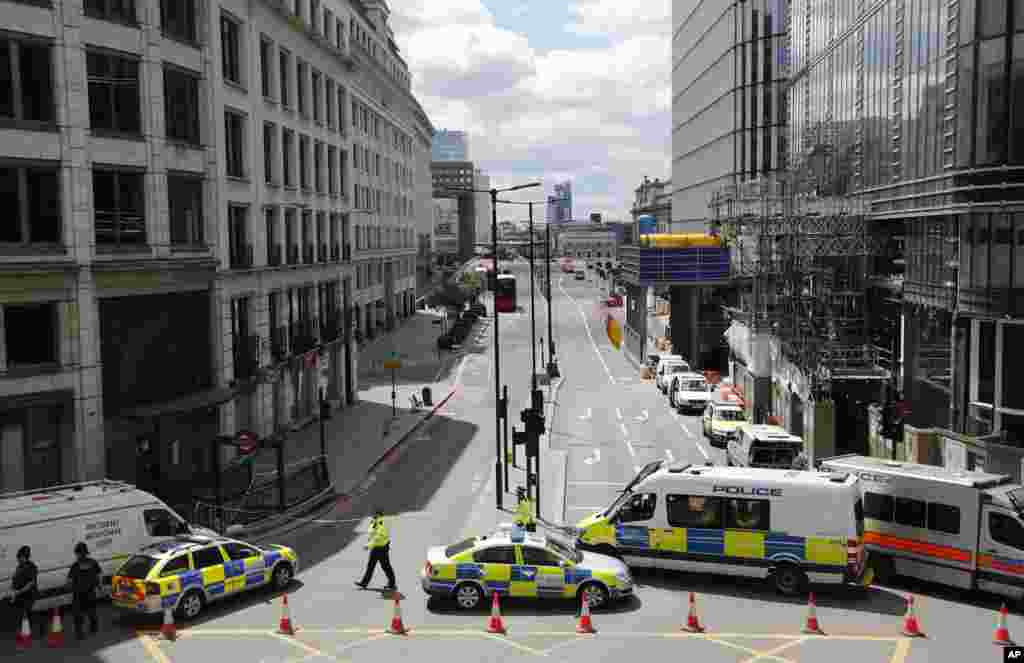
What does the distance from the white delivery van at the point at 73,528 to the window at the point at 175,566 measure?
2396mm

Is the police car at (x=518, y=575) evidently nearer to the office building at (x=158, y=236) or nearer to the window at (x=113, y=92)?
the office building at (x=158, y=236)

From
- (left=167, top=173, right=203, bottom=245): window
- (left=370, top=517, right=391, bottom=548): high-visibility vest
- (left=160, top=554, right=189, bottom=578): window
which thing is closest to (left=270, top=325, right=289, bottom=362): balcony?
(left=167, top=173, right=203, bottom=245): window

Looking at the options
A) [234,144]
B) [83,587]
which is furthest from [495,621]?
[234,144]

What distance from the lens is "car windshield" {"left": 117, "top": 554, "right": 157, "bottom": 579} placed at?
20.1m

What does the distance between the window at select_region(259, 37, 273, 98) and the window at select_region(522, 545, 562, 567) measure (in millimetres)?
29629

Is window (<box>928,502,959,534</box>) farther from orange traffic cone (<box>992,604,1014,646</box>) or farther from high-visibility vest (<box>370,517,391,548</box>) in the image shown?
high-visibility vest (<box>370,517,391,548</box>)

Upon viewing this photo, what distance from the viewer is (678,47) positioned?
10600cm

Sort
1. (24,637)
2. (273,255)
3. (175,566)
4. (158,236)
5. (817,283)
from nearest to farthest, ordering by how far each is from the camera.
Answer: (24,637), (175,566), (158,236), (817,283), (273,255)

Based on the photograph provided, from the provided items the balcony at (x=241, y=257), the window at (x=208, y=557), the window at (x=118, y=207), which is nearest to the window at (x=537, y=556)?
the window at (x=208, y=557)

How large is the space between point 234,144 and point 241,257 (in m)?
4.55

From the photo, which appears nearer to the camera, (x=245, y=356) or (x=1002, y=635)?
(x=1002, y=635)

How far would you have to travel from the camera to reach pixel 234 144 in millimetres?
41094

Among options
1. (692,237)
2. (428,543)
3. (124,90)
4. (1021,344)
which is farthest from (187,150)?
(692,237)

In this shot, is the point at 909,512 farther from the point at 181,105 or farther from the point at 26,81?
the point at 181,105
